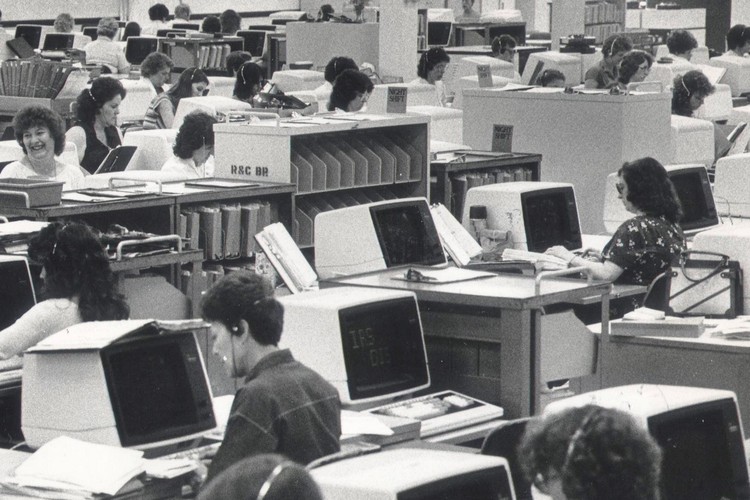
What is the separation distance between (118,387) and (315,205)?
323cm

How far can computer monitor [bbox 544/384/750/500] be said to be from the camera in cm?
323

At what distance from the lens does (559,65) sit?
1262 centimetres

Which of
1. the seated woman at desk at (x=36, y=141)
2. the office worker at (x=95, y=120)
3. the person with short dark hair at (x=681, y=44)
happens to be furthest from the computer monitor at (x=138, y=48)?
the seated woman at desk at (x=36, y=141)

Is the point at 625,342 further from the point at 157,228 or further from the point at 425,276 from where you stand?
the point at 157,228

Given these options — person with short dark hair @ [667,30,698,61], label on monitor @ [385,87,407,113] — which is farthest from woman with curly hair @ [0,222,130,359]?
person with short dark hair @ [667,30,698,61]

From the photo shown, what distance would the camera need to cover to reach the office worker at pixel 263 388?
10.6 feet

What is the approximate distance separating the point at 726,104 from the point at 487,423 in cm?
778

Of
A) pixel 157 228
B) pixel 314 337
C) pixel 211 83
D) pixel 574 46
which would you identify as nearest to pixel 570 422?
pixel 314 337

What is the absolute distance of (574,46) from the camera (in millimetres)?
13266

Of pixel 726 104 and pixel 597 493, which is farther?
pixel 726 104

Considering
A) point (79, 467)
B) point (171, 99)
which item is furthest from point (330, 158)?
point (171, 99)

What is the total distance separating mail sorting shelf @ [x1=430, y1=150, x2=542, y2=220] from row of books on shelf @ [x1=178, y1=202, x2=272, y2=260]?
132 centimetres

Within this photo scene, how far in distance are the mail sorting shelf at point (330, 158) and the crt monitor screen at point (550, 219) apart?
714mm

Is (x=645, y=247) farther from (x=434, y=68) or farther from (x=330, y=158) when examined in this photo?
(x=434, y=68)
